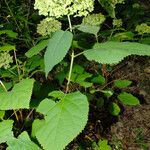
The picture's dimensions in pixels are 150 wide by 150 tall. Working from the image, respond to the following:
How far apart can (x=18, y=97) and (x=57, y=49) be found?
0.40 meters

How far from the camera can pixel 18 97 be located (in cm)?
189

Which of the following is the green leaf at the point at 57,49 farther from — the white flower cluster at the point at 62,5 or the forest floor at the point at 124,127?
the forest floor at the point at 124,127

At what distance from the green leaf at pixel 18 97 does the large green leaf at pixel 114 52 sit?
0.44m

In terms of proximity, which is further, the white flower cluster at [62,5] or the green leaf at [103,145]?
the green leaf at [103,145]

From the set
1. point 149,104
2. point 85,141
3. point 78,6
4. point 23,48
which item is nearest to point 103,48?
point 78,6

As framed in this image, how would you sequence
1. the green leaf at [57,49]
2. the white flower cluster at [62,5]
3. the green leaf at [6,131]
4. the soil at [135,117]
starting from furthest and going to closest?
the soil at [135,117]
the green leaf at [6,131]
the white flower cluster at [62,5]
the green leaf at [57,49]

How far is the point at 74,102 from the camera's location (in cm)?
184

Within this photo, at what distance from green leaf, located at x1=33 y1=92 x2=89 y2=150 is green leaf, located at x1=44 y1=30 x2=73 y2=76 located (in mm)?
268

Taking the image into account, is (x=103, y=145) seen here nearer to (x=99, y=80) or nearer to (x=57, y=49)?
(x=99, y=80)

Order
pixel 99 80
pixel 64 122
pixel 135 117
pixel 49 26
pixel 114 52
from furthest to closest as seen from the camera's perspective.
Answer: pixel 135 117, pixel 99 80, pixel 49 26, pixel 114 52, pixel 64 122

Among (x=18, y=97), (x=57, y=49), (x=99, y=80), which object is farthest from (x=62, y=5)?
(x=99, y=80)

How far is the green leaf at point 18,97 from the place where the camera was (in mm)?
1815

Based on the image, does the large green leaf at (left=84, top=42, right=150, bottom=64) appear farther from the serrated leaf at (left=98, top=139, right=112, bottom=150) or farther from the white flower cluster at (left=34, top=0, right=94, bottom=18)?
the serrated leaf at (left=98, top=139, right=112, bottom=150)

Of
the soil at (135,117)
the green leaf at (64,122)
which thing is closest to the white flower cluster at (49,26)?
the green leaf at (64,122)
